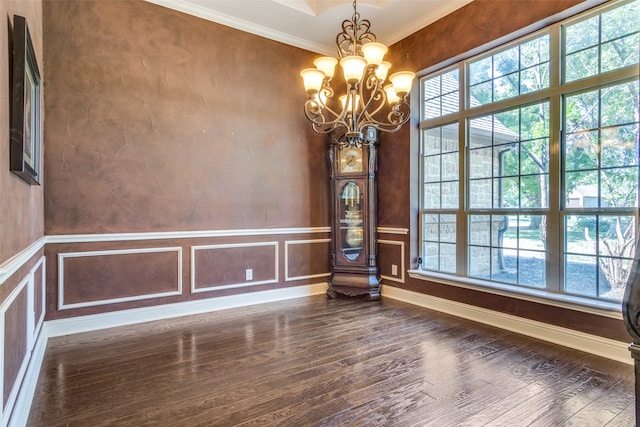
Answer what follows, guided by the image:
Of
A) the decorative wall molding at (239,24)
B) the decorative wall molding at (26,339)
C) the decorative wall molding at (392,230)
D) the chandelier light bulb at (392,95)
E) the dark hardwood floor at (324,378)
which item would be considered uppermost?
the decorative wall molding at (239,24)

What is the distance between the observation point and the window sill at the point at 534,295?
8.36 ft

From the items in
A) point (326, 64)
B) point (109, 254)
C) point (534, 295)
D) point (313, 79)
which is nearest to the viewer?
point (313, 79)

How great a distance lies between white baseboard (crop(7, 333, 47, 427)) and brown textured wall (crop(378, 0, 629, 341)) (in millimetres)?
3427

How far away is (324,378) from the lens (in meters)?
2.24

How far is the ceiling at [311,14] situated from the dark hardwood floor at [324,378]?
10.5ft

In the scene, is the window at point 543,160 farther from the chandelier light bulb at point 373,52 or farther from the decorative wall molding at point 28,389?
the decorative wall molding at point 28,389

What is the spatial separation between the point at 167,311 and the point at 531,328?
3.39 meters

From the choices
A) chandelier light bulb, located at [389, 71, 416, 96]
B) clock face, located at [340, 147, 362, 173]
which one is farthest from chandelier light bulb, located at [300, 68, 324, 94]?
clock face, located at [340, 147, 362, 173]

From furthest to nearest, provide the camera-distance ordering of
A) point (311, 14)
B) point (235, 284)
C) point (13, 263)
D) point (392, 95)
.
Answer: point (235, 284) < point (311, 14) < point (392, 95) < point (13, 263)

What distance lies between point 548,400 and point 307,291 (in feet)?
9.30

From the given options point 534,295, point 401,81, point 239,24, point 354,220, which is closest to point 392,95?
point 401,81

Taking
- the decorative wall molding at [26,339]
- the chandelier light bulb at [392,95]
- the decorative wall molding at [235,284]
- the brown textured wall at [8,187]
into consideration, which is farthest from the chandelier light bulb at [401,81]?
the decorative wall molding at [26,339]

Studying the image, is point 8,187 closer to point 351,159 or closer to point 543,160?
point 351,159

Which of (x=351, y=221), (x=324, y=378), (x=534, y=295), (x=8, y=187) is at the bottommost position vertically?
(x=324, y=378)
